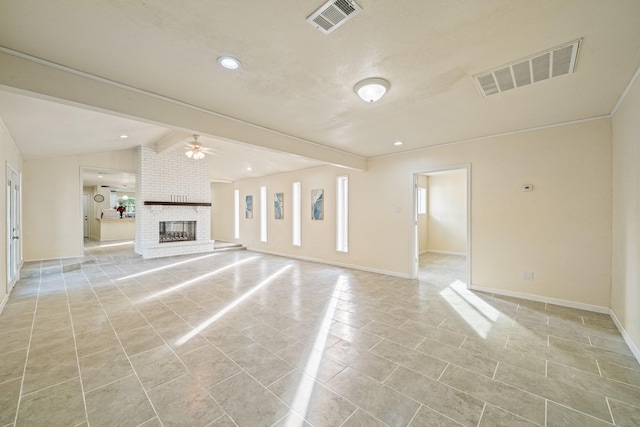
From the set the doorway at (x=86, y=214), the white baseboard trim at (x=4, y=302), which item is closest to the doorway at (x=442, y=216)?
the white baseboard trim at (x=4, y=302)

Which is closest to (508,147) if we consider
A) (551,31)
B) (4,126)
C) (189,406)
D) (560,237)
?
(560,237)

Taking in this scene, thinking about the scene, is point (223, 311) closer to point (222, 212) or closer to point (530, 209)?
point (530, 209)

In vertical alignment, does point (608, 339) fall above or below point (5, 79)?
below

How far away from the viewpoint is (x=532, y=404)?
1.82 metres

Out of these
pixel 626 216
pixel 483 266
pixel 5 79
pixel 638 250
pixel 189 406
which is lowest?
pixel 189 406

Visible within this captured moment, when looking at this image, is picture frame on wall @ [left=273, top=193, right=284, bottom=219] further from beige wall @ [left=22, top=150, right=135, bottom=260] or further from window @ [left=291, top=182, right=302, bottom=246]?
beige wall @ [left=22, top=150, right=135, bottom=260]

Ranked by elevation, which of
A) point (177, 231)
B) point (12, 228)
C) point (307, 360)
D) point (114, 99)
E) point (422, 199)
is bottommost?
point (307, 360)

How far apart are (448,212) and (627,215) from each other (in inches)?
233

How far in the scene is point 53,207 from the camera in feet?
20.8

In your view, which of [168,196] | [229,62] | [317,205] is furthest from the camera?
[168,196]

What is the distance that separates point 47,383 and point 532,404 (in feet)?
12.1

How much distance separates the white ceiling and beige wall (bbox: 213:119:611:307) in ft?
1.87

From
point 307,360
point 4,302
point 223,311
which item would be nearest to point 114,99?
point 223,311

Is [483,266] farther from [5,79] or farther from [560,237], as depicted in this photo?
[5,79]
